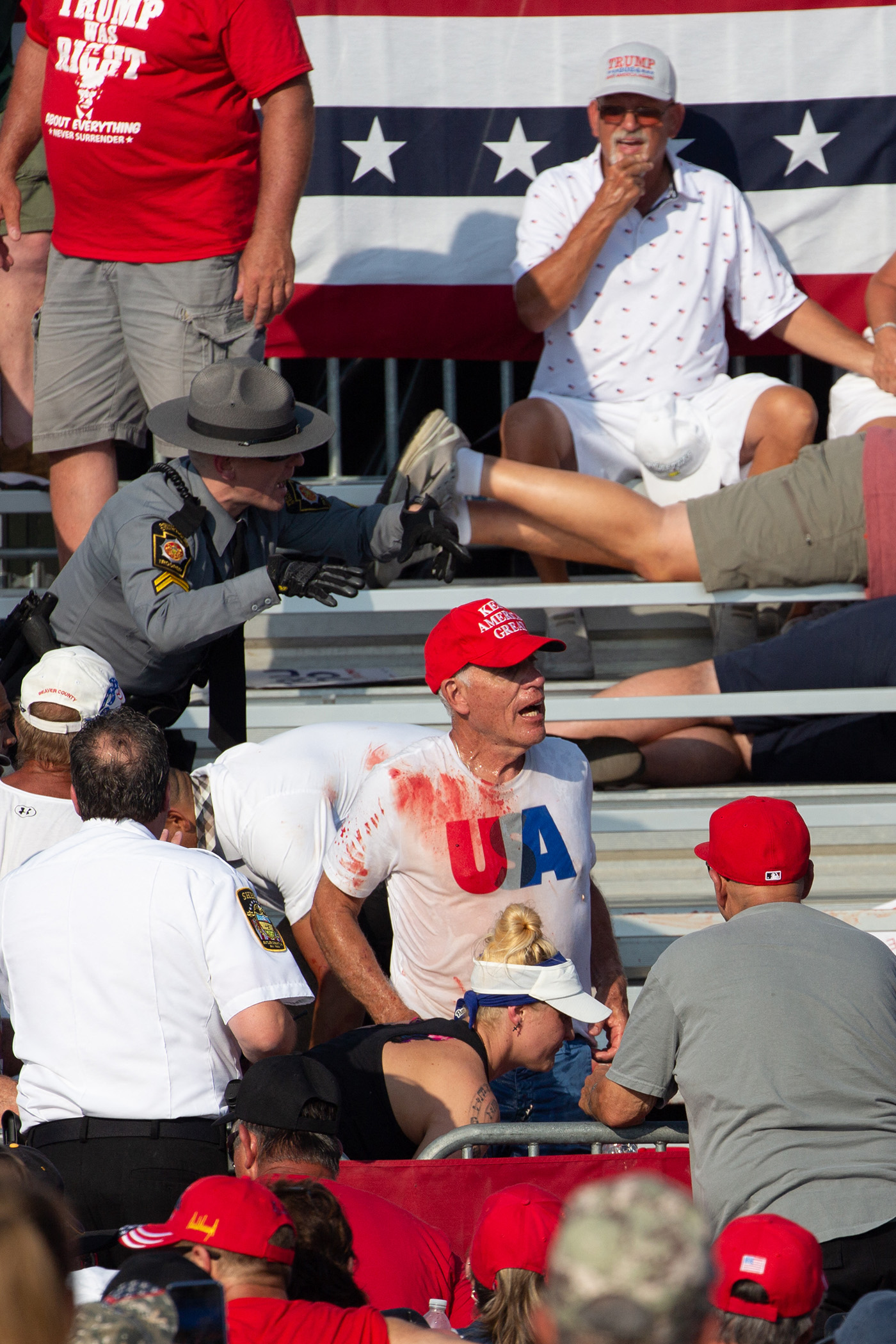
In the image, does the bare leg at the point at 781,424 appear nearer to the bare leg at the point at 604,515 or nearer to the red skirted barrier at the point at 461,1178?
the bare leg at the point at 604,515

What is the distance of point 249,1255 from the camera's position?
1839 mm

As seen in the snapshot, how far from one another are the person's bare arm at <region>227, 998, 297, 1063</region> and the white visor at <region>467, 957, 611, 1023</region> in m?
0.62

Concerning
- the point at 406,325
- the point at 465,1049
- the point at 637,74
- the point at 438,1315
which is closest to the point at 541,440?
the point at 406,325

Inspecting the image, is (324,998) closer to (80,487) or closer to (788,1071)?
(788,1071)

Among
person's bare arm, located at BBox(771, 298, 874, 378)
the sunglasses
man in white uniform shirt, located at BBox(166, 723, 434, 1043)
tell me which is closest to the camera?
man in white uniform shirt, located at BBox(166, 723, 434, 1043)

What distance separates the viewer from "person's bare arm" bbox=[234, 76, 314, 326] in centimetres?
440

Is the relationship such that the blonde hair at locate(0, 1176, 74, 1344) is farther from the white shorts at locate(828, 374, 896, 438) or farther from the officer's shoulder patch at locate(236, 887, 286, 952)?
the white shorts at locate(828, 374, 896, 438)

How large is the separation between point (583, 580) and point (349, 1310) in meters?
4.04

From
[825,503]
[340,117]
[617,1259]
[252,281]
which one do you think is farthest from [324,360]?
[617,1259]

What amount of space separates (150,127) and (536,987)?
9.19ft

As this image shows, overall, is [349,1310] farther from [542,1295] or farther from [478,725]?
[478,725]

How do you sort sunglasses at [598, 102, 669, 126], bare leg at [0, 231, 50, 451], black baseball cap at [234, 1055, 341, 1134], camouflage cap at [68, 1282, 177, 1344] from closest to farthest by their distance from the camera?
camouflage cap at [68, 1282, 177, 1344], black baseball cap at [234, 1055, 341, 1134], bare leg at [0, 231, 50, 451], sunglasses at [598, 102, 669, 126]

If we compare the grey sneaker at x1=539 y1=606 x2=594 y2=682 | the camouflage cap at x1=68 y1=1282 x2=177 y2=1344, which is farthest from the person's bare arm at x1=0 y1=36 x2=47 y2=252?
the camouflage cap at x1=68 y1=1282 x2=177 y2=1344

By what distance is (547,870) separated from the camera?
3559mm
